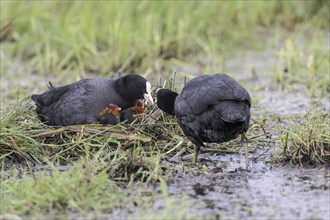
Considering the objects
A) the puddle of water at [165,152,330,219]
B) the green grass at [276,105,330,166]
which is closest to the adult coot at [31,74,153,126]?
the puddle of water at [165,152,330,219]

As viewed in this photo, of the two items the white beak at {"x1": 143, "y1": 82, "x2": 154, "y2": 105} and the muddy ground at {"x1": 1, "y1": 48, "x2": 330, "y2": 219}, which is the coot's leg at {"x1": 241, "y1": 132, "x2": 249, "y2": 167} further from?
the white beak at {"x1": 143, "y1": 82, "x2": 154, "y2": 105}

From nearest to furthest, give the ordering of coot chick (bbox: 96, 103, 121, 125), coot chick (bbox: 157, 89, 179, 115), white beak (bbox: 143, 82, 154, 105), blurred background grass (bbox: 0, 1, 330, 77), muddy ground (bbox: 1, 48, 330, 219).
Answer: muddy ground (bbox: 1, 48, 330, 219), coot chick (bbox: 157, 89, 179, 115), coot chick (bbox: 96, 103, 121, 125), white beak (bbox: 143, 82, 154, 105), blurred background grass (bbox: 0, 1, 330, 77)

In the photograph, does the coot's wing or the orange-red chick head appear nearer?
the coot's wing

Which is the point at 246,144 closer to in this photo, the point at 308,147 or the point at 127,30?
the point at 308,147

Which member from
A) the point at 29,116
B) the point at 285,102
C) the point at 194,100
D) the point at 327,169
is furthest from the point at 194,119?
the point at 285,102

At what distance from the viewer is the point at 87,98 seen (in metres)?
6.94

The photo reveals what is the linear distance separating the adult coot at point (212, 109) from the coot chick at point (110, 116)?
0.71m

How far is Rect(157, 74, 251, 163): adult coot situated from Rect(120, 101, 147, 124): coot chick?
66 cm

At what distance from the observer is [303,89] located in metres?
8.95

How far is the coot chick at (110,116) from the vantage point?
268 inches

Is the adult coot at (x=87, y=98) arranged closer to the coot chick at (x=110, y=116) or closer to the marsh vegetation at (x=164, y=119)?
the coot chick at (x=110, y=116)

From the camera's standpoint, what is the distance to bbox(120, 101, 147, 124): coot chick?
6.88 meters

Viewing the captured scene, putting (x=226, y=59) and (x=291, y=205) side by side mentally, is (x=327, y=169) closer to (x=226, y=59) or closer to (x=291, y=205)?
(x=291, y=205)

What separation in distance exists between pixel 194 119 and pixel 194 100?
0.50ft
